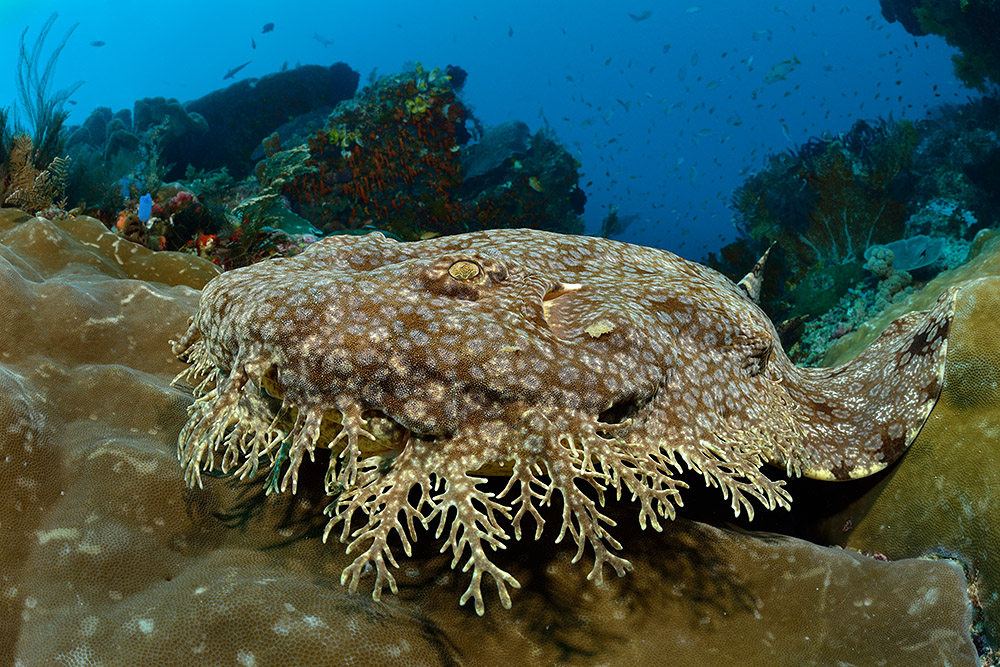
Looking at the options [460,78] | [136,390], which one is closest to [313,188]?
[460,78]

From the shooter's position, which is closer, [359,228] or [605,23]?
[359,228]

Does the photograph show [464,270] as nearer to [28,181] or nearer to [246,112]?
[28,181]

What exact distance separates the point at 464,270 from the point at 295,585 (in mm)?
1299

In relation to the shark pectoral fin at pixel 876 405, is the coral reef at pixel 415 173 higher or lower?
higher

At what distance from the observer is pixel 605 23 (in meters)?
90.8

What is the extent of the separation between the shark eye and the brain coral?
1031mm

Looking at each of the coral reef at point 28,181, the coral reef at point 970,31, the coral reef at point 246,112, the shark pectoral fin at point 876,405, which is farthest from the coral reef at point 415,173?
the shark pectoral fin at point 876,405

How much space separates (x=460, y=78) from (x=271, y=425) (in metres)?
18.9

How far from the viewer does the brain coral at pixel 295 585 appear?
169cm

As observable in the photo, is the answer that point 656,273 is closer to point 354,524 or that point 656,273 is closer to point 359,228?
point 354,524

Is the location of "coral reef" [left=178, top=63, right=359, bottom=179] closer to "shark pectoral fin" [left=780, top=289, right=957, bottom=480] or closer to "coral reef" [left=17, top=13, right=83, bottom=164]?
"coral reef" [left=17, top=13, right=83, bottom=164]

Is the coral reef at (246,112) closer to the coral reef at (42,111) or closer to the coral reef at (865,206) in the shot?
the coral reef at (42,111)

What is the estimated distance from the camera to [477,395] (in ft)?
5.49

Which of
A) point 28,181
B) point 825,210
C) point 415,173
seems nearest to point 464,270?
point 28,181
